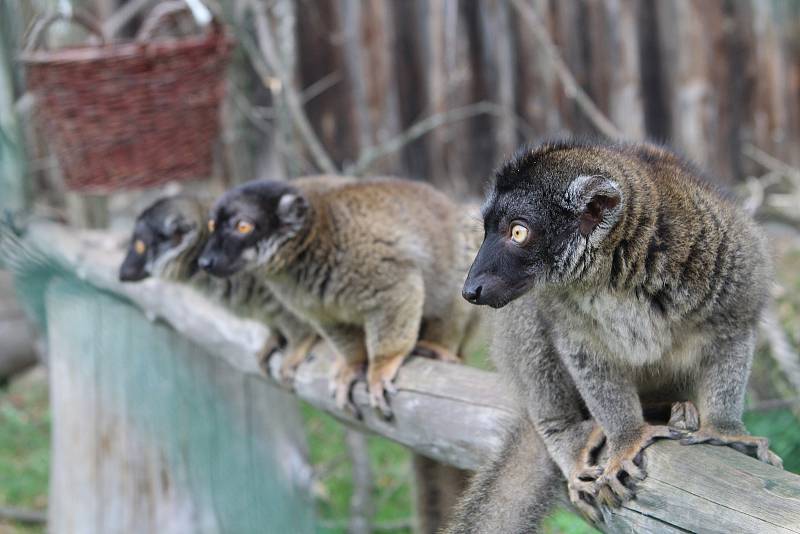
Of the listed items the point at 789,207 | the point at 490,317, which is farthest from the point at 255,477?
the point at 789,207

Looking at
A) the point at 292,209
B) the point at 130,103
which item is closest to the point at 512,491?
the point at 292,209

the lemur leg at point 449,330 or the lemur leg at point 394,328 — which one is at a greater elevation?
the lemur leg at point 394,328

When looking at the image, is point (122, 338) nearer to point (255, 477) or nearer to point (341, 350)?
point (255, 477)

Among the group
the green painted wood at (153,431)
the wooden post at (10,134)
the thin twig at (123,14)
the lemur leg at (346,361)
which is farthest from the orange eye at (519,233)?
the thin twig at (123,14)

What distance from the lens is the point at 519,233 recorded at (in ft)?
9.20

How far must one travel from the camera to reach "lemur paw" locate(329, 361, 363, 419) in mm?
4090

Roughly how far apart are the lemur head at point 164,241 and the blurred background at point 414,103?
1.16m

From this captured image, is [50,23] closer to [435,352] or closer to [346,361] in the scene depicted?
[346,361]

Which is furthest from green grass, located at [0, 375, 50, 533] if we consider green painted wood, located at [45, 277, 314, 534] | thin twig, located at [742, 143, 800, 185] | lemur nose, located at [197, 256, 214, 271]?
thin twig, located at [742, 143, 800, 185]

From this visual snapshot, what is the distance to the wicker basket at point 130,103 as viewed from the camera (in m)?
4.80

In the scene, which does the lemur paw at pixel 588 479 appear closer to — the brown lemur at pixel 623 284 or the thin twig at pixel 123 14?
the brown lemur at pixel 623 284

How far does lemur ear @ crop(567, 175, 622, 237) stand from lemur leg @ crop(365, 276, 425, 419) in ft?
4.83

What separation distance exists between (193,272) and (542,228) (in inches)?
100

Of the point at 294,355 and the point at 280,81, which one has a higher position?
the point at 280,81
